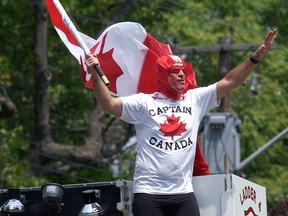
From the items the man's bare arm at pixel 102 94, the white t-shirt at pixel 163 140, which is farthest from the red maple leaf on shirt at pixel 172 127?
the man's bare arm at pixel 102 94

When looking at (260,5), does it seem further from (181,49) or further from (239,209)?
(239,209)

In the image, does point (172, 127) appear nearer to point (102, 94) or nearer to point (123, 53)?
point (102, 94)

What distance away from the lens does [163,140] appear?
24.5 feet

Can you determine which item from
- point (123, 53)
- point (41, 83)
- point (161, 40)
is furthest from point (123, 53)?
point (161, 40)

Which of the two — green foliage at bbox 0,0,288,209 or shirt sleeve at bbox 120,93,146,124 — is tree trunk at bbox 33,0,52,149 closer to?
green foliage at bbox 0,0,288,209

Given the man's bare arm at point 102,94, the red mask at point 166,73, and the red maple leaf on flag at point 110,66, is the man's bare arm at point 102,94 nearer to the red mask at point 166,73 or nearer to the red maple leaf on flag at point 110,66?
the red mask at point 166,73

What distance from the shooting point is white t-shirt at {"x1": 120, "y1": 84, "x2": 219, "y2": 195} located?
24.3 ft

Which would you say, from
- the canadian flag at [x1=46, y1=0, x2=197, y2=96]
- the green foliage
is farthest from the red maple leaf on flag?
the green foliage

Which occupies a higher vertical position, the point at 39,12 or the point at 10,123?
the point at 39,12

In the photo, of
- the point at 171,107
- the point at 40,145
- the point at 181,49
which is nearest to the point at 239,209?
the point at 171,107

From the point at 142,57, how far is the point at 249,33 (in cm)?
1755

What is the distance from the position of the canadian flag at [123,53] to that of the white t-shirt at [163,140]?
3.33ft

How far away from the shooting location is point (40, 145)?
2014 centimetres

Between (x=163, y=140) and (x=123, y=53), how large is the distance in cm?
168
